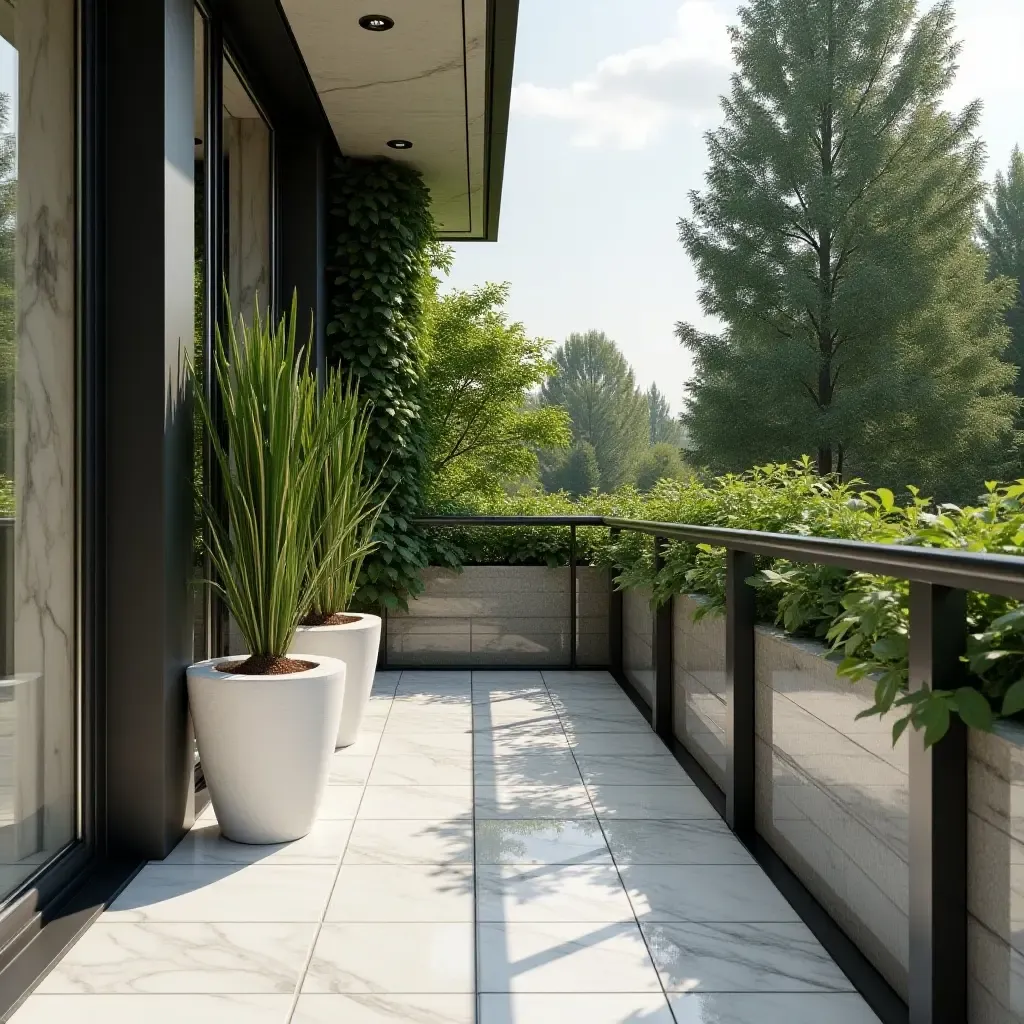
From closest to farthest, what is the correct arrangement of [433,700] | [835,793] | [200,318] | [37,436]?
1. [835,793]
2. [37,436]
3. [200,318]
4. [433,700]

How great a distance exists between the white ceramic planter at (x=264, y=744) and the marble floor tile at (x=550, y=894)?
0.58 meters

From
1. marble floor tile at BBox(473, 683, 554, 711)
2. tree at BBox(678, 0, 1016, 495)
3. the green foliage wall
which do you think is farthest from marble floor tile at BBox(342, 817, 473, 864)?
tree at BBox(678, 0, 1016, 495)

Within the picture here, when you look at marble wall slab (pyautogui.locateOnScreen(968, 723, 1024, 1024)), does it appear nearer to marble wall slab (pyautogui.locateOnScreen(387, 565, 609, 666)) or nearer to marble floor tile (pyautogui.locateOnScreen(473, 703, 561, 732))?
marble floor tile (pyautogui.locateOnScreen(473, 703, 561, 732))

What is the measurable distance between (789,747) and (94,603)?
6.09 ft

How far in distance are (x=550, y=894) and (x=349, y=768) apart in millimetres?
1424

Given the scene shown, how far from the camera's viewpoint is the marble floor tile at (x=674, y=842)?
2785mm

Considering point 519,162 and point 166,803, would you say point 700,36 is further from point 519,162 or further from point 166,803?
point 166,803

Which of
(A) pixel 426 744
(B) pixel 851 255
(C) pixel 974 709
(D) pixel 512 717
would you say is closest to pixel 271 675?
(A) pixel 426 744

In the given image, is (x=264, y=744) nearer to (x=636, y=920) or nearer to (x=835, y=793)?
(x=636, y=920)

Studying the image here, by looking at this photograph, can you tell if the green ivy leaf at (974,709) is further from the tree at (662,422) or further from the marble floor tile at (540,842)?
the tree at (662,422)

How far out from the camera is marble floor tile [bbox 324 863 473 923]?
2.39 meters

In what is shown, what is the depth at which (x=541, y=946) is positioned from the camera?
2.21m

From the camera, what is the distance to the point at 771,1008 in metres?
1.93

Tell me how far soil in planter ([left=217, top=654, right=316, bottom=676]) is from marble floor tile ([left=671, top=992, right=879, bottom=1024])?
148 cm
